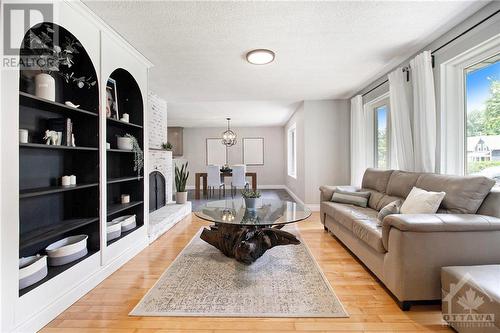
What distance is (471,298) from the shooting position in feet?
4.40

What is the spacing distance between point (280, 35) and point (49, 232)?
2.62 m

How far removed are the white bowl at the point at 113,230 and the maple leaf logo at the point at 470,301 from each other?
285 centimetres

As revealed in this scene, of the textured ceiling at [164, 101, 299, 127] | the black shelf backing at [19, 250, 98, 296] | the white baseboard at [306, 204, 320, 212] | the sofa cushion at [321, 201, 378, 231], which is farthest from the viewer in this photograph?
the textured ceiling at [164, 101, 299, 127]

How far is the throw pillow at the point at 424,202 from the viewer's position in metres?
1.98

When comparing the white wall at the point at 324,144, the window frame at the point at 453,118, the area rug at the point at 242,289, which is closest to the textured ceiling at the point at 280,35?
the window frame at the point at 453,118

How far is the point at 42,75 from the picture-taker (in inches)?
66.9

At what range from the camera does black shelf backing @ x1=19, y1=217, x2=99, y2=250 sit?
5.07ft

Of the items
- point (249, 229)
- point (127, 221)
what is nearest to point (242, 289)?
point (249, 229)

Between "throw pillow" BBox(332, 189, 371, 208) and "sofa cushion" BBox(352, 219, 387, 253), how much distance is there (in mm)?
707

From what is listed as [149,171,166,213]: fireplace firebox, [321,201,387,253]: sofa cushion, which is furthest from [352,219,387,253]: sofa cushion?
[149,171,166,213]: fireplace firebox

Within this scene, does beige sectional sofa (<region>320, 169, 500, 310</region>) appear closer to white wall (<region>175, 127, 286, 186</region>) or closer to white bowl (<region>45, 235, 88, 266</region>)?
white bowl (<region>45, 235, 88, 266</region>)

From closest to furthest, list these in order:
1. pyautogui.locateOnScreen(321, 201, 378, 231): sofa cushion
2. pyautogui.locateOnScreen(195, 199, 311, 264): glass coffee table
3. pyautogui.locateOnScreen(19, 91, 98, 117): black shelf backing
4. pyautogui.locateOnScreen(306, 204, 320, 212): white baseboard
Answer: pyautogui.locateOnScreen(19, 91, 98, 117): black shelf backing < pyautogui.locateOnScreen(195, 199, 311, 264): glass coffee table < pyautogui.locateOnScreen(321, 201, 378, 231): sofa cushion < pyautogui.locateOnScreen(306, 204, 320, 212): white baseboard

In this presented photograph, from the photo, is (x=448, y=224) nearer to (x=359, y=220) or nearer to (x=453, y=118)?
(x=359, y=220)

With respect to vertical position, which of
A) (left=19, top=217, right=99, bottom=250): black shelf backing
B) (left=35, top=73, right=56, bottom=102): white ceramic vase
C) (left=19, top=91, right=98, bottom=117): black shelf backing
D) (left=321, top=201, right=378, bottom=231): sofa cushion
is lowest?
(left=321, top=201, right=378, bottom=231): sofa cushion
